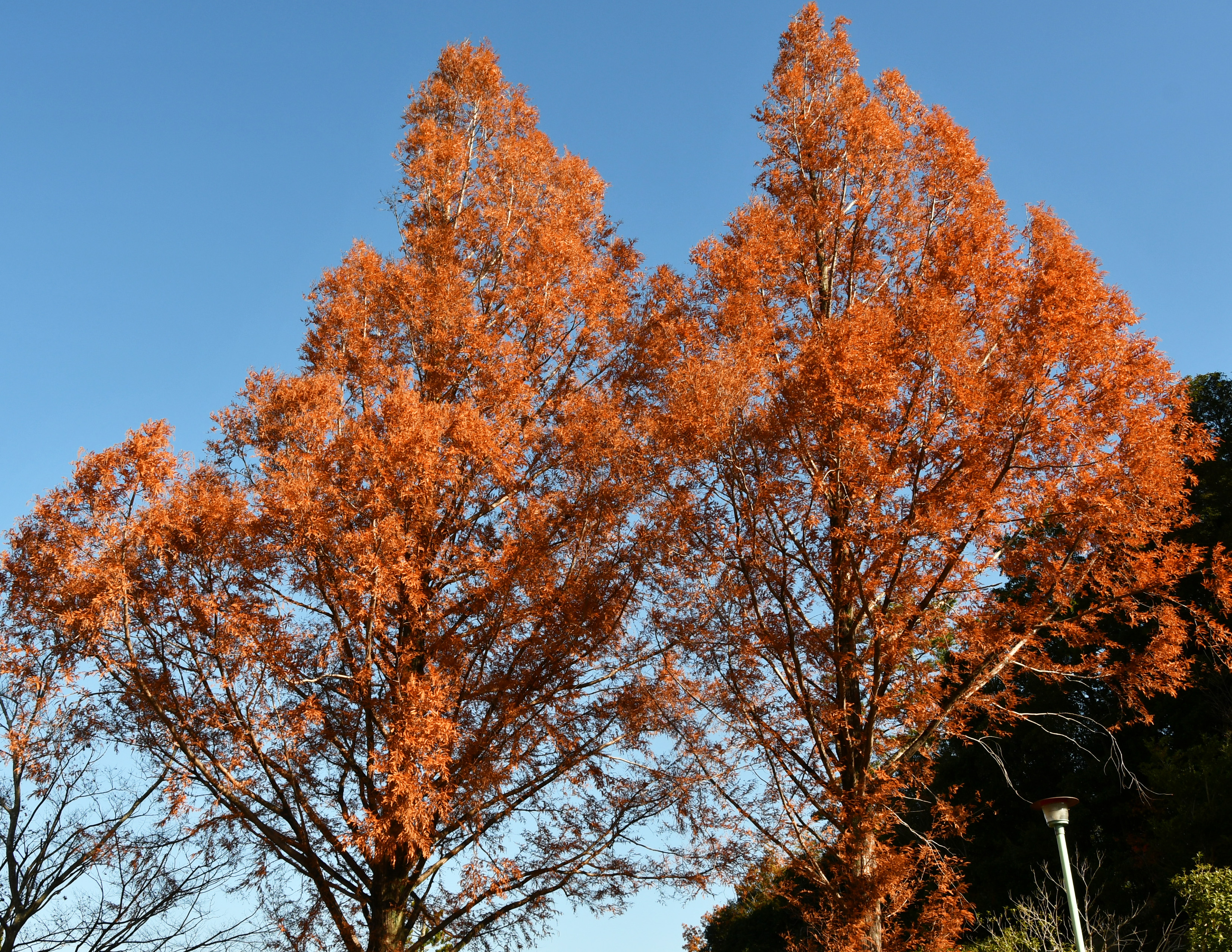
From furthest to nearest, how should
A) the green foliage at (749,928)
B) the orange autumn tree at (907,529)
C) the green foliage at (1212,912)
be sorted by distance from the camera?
the green foliage at (749,928), the green foliage at (1212,912), the orange autumn tree at (907,529)

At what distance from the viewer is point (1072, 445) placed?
8.04 m

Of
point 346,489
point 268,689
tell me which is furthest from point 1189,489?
point 268,689

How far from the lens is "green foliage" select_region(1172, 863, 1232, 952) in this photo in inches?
409

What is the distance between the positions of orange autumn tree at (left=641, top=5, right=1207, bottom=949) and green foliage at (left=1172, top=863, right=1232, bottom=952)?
4.04 m

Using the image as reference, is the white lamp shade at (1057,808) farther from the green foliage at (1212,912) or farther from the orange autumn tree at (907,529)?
the green foliage at (1212,912)

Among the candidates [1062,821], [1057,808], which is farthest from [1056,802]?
[1062,821]

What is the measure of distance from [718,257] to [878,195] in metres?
2.19

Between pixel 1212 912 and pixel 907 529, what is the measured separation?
7480 mm

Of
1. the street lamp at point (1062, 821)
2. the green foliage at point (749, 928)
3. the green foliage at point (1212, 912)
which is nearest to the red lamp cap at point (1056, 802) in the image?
the street lamp at point (1062, 821)

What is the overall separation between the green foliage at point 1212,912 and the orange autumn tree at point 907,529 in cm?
404

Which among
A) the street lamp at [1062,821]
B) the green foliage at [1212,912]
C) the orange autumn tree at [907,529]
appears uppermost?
the orange autumn tree at [907,529]

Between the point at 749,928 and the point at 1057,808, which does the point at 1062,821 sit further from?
the point at 749,928

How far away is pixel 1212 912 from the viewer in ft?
34.8

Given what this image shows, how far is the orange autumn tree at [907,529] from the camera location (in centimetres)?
748
